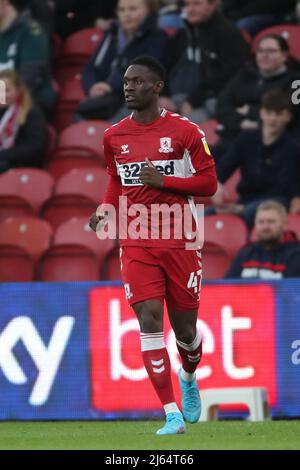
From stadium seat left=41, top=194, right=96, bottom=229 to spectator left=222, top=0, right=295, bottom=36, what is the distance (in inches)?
101

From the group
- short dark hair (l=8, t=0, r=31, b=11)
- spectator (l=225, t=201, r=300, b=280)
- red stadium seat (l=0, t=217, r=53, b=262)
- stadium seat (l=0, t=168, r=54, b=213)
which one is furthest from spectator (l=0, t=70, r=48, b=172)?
spectator (l=225, t=201, r=300, b=280)

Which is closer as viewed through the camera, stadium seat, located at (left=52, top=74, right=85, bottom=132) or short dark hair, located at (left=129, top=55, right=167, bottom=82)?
short dark hair, located at (left=129, top=55, right=167, bottom=82)

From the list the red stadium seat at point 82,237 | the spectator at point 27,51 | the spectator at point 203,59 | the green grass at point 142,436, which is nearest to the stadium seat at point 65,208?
the red stadium seat at point 82,237

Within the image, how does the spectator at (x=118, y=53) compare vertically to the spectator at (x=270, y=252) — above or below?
above

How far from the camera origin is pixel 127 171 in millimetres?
7906

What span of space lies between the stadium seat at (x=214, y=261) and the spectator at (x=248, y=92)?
40.7 inches

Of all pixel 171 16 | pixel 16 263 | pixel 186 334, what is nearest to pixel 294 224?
pixel 16 263

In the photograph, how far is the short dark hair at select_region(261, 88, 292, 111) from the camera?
1205cm

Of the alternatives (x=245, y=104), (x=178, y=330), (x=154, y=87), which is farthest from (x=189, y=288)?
(x=245, y=104)

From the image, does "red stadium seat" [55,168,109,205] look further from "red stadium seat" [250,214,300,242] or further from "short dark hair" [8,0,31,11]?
"short dark hair" [8,0,31,11]

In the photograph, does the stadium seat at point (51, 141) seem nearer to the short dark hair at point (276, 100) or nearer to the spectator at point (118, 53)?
the spectator at point (118, 53)

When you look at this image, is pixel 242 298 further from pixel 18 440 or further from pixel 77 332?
pixel 18 440

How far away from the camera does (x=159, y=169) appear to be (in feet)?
25.8

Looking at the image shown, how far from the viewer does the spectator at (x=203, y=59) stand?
13016 mm
